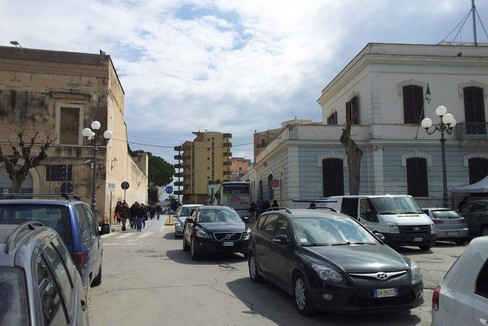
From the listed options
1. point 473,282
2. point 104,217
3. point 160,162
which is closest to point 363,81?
point 104,217

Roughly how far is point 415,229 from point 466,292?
11106 mm

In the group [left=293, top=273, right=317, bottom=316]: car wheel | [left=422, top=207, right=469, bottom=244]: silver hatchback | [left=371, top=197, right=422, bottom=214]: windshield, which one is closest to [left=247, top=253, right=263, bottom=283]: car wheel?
[left=293, top=273, right=317, bottom=316]: car wheel

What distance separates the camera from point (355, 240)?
7.55 meters

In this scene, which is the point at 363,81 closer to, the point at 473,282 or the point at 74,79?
Result: the point at 74,79

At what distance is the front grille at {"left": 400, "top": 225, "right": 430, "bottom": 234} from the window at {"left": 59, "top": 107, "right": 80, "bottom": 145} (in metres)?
23.6

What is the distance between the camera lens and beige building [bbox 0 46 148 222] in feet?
96.6

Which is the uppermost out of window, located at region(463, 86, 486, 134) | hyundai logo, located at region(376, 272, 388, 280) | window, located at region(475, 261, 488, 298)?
window, located at region(463, 86, 486, 134)

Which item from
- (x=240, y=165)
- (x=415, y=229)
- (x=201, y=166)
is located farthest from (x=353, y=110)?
(x=240, y=165)

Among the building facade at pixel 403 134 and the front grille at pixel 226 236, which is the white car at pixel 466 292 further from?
the building facade at pixel 403 134

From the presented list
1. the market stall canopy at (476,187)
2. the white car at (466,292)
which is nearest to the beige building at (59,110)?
the market stall canopy at (476,187)

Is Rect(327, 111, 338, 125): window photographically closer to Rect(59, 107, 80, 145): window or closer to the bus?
the bus

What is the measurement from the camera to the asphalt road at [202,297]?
20.8 ft

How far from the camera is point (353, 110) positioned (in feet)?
103

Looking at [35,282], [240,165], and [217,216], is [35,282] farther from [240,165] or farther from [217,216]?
[240,165]
